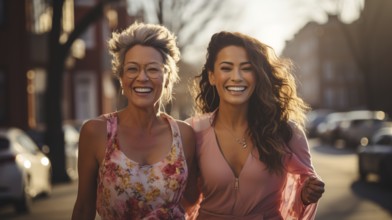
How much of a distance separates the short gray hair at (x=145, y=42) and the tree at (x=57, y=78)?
1577 cm

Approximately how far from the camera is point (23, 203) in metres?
13.5

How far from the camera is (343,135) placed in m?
37.9

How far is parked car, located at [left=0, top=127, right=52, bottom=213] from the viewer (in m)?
13.1

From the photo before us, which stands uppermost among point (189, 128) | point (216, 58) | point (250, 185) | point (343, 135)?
point (216, 58)

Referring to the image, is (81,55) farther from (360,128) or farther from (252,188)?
(252,188)

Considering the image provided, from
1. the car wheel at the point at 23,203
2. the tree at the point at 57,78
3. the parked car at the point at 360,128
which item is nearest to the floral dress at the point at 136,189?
the car wheel at the point at 23,203

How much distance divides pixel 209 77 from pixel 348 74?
292 feet

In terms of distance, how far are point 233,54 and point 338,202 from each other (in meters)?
10.2

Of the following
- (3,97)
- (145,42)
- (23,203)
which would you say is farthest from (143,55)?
(3,97)

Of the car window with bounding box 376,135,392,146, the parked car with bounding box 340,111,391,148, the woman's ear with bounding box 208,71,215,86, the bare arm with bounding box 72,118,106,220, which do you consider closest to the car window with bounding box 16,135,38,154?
the car window with bounding box 376,135,392,146

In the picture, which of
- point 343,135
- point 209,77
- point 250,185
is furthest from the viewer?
point 343,135

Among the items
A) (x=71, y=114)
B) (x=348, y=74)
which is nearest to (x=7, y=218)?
(x=71, y=114)

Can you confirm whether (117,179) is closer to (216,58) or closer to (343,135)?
(216,58)

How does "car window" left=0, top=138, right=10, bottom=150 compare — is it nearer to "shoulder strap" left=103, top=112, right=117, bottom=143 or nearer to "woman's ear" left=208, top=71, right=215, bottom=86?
"woman's ear" left=208, top=71, right=215, bottom=86
